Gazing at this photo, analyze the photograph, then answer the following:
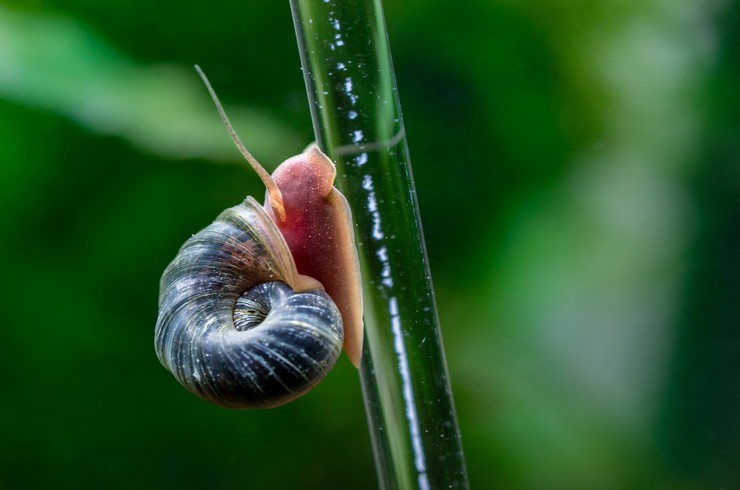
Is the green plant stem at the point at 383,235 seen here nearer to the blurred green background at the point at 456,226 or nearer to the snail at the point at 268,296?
the snail at the point at 268,296

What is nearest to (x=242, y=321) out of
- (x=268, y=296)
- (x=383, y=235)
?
(x=268, y=296)

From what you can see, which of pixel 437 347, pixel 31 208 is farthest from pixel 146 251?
pixel 437 347

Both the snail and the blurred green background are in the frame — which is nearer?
the snail

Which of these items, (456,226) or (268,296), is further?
(456,226)

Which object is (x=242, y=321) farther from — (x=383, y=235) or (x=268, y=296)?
(x=383, y=235)

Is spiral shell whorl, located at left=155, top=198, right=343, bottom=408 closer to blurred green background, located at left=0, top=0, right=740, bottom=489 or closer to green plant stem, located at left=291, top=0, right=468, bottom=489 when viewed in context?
green plant stem, located at left=291, top=0, right=468, bottom=489

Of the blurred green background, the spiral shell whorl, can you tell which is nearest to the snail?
the spiral shell whorl

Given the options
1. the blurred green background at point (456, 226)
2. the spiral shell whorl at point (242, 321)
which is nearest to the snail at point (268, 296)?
the spiral shell whorl at point (242, 321)
